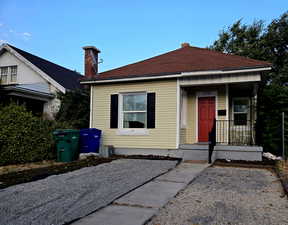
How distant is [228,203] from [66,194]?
2.79 meters

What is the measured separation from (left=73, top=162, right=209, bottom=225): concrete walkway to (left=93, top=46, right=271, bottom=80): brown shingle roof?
474 cm

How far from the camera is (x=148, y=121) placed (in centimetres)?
952

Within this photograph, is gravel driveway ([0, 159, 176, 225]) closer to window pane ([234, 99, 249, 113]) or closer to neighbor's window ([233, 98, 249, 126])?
neighbor's window ([233, 98, 249, 126])

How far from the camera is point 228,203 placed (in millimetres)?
3885

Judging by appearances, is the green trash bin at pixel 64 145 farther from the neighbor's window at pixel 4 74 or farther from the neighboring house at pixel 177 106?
the neighbor's window at pixel 4 74

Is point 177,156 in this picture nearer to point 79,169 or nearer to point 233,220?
point 79,169

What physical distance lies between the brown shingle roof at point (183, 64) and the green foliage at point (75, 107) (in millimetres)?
2899

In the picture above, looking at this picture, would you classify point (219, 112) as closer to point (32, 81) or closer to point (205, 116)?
point (205, 116)

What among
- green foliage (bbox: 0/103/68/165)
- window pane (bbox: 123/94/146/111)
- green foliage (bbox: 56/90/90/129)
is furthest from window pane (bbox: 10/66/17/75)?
window pane (bbox: 123/94/146/111)

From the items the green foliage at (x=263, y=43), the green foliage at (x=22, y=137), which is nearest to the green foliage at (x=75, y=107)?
the green foliage at (x=22, y=137)

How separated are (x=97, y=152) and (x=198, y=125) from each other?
14.2 feet

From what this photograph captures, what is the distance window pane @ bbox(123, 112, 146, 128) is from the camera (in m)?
9.78

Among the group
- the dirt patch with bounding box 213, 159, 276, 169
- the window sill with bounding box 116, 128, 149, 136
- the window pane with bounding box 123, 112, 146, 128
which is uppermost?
the window pane with bounding box 123, 112, 146, 128

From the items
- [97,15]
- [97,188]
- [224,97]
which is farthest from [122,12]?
[97,188]
